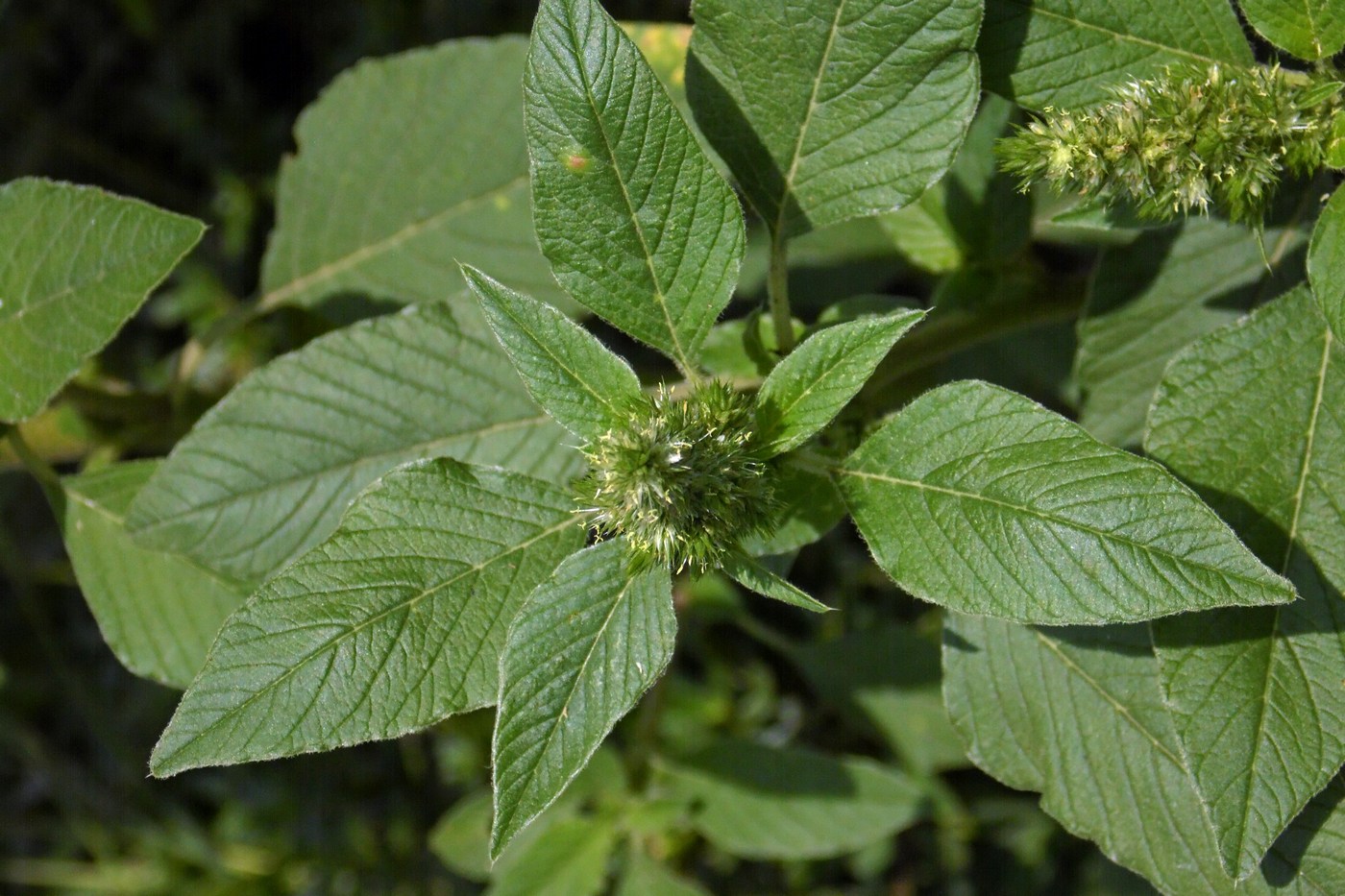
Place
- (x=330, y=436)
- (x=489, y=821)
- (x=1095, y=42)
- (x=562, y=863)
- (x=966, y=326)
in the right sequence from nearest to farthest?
1. (x=1095, y=42)
2. (x=330, y=436)
3. (x=966, y=326)
4. (x=562, y=863)
5. (x=489, y=821)

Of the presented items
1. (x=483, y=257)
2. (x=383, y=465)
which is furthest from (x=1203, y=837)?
(x=483, y=257)

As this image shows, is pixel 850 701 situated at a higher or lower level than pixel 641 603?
lower

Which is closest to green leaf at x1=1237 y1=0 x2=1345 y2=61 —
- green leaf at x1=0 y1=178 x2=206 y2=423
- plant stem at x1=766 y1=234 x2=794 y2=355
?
plant stem at x1=766 y1=234 x2=794 y2=355

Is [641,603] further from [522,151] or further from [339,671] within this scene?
[522,151]

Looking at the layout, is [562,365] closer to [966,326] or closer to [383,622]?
[383,622]

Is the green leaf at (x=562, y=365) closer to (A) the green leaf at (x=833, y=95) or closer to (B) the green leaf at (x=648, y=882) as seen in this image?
(A) the green leaf at (x=833, y=95)

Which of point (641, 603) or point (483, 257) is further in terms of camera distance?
point (483, 257)

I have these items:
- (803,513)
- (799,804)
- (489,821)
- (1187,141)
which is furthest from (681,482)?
(489,821)
